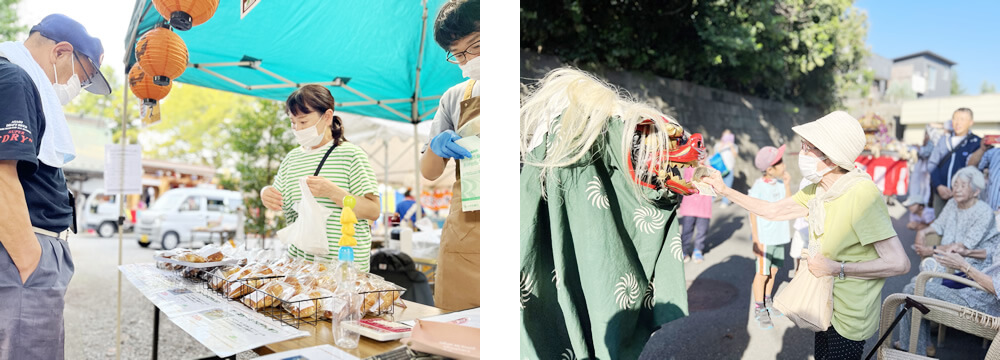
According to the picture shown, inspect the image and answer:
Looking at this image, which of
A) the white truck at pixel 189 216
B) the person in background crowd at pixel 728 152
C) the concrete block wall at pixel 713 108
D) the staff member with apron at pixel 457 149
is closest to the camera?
the staff member with apron at pixel 457 149

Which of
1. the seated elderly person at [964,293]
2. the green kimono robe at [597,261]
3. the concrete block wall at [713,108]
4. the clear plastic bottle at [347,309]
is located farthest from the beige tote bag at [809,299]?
the concrete block wall at [713,108]

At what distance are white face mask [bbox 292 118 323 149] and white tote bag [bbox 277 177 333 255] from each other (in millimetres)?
111

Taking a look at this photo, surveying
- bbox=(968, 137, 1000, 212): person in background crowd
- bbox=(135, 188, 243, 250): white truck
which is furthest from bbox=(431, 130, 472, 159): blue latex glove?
bbox=(968, 137, 1000, 212): person in background crowd

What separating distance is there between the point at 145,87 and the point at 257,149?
0.54m

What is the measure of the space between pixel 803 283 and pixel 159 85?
2.29 metres

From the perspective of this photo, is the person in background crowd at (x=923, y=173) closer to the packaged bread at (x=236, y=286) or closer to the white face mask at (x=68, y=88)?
the packaged bread at (x=236, y=286)

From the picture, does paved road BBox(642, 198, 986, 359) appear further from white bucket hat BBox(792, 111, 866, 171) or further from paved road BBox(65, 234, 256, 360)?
paved road BBox(65, 234, 256, 360)

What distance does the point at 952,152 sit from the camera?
3.96 m

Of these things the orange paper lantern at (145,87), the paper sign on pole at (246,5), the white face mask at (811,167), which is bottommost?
the white face mask at (811,167)

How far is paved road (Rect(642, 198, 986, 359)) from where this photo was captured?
3.34m

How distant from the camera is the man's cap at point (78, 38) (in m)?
1.25

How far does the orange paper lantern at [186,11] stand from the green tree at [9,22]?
0.34 metres

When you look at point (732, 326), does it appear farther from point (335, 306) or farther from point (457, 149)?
point (335, 306)

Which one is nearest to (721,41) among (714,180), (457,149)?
(714,180)
